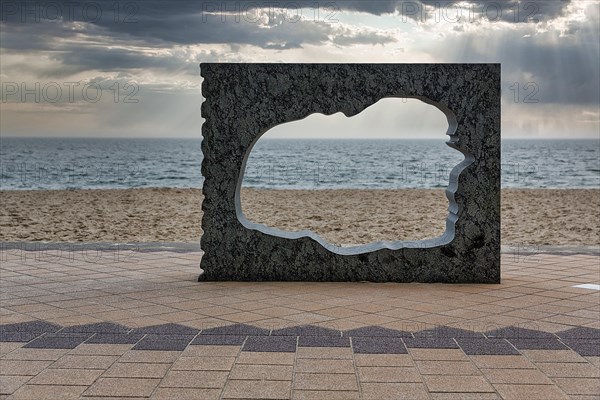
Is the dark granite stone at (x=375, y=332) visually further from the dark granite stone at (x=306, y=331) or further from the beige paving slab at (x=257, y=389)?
the beige paving slab at (x=257, y=389)

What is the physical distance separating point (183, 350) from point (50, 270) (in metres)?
4.07

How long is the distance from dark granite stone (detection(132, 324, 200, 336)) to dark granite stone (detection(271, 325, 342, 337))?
0.64 m

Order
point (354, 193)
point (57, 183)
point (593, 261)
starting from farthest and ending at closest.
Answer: point (57, 183), point (354, 193), point (593, 261)

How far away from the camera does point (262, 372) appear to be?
14.3ft

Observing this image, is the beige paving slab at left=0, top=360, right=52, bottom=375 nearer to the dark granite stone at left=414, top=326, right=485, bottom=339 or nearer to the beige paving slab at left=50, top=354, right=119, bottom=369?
the beige paving slab at left=50, top=354, right=119, bottom=369

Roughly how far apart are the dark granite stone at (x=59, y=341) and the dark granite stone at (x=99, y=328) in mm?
118

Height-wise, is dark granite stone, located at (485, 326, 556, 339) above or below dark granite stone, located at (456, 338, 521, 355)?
below

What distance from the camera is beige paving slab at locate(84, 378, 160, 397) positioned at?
399 cm

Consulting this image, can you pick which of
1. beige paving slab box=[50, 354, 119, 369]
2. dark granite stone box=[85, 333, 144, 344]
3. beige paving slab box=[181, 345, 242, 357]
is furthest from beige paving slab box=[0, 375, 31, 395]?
beige paving slab box=[181, 345, 242, 357]

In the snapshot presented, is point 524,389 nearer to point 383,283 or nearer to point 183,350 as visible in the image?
point 183,350

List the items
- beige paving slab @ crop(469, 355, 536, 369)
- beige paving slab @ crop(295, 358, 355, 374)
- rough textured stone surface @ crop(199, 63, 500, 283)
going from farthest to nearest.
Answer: rough textured stone surface @ crop(199, 63, 500, 283) < beige paving slab @ crop(469, 355, 536, 369) < beige paving slab @ crop(295, 358, 355, 374)

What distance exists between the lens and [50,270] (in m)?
8.31

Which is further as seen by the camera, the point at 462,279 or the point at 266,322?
the point at 462,279

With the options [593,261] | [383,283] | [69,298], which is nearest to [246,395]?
[69,298]
